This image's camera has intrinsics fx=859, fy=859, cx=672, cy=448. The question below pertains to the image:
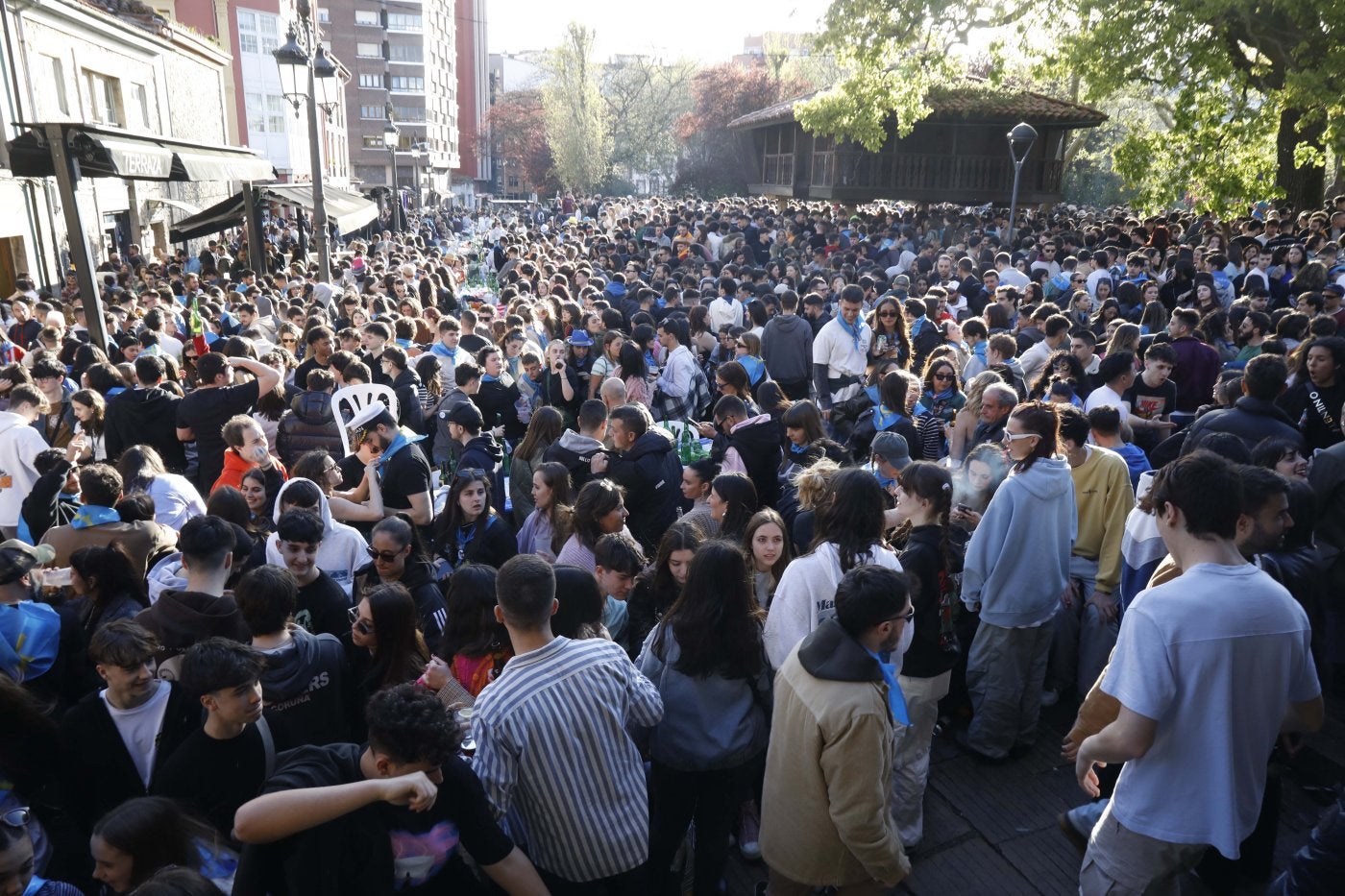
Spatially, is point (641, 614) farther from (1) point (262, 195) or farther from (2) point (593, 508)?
(1) point (262, 195)

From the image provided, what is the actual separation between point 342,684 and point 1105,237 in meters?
16.0

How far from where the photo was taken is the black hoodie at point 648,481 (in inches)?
206

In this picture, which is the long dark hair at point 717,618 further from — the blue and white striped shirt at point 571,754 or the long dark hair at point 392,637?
the long dark hair at point 392,637

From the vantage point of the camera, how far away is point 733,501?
4375 mm

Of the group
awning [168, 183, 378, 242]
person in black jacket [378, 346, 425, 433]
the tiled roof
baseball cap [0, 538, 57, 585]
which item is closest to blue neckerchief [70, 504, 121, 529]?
baseball cap [0, 538, 57, 585]

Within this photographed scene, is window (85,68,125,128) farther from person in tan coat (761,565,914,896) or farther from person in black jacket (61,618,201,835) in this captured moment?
person in tan coat (761,565,914,896)

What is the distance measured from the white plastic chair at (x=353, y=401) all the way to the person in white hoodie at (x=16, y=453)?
1.75 meters

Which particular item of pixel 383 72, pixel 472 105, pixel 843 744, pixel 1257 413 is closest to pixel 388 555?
pixel 843 744

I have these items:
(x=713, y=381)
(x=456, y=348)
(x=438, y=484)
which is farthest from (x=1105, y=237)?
(x=438, y=484)

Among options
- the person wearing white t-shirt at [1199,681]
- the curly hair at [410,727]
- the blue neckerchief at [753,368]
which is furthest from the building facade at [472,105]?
the person wearing white t-shirt at [1199,681]

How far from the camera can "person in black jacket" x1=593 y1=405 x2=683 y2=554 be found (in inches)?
206

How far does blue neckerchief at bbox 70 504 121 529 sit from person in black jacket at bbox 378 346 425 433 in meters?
2.69

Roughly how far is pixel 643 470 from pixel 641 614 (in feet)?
4.86

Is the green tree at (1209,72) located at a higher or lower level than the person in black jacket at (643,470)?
higher
